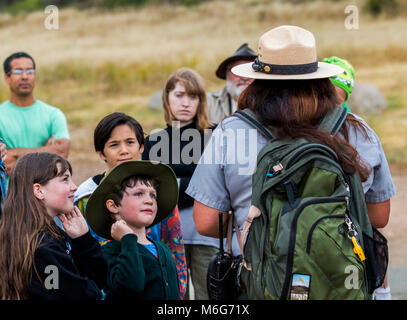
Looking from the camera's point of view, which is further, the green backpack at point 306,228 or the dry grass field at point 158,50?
the dry grass field at point 158,50

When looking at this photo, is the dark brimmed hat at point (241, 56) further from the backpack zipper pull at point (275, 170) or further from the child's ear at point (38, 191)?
the backpack zipper pull at point (275, 170)

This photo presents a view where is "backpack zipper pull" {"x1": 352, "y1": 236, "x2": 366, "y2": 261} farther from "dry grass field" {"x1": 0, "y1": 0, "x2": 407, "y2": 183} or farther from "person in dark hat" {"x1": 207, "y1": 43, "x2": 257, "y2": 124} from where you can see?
"dry grass field" {"x1": 0, "y1": 0, "x2": 407, "y2": 183}

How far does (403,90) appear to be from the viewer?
15883 millimetres

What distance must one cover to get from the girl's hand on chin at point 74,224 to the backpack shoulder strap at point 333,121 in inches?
44.8

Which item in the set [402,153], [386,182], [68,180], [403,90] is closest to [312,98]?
[386,182]

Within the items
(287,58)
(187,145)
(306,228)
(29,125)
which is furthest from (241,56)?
(306,228)

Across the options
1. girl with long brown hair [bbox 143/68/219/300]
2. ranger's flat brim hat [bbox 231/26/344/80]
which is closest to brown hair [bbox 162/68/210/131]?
girl with long brown hair [bbox 143/68/219/300]

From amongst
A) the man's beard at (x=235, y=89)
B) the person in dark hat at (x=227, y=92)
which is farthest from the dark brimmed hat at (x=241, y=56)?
the man's beard at (x=235, y=89)

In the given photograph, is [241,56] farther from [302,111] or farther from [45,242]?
[45,242]

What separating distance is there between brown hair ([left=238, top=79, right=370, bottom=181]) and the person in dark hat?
2.44 meters

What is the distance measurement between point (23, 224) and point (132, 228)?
22.0 inches

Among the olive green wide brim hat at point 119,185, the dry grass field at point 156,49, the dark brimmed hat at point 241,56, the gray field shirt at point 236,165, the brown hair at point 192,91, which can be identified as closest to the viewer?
the gray field shirt at point 236,165

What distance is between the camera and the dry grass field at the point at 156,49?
1493 cm

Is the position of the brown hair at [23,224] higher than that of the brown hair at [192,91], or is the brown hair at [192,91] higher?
the brown hair at [192,91]
